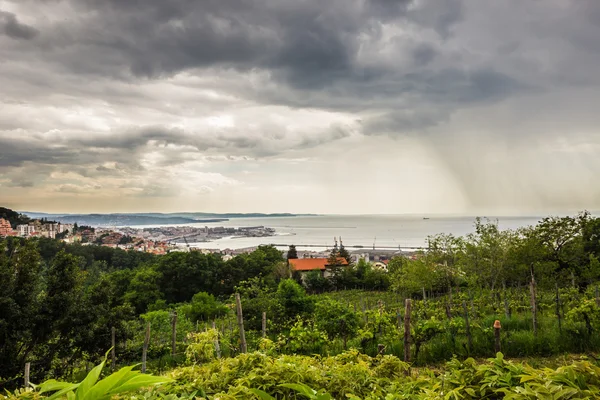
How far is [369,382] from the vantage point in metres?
1.63

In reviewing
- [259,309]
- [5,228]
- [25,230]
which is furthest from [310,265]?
[25,230]

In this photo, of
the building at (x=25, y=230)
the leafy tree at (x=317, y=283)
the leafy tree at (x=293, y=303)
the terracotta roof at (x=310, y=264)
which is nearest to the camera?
the leafy tree at (x=293, y=303)

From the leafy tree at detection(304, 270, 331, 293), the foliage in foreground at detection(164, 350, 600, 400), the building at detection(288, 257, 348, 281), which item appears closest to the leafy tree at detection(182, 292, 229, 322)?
the leafy tree at detection(304, 270, 331, 293)

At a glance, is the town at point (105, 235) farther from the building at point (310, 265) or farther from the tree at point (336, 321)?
the tree at point (336, 321)

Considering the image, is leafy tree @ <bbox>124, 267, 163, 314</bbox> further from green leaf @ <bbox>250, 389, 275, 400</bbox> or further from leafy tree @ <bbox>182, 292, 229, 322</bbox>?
green leaf @ <bbox>250, 389, 275, 400</bbox>

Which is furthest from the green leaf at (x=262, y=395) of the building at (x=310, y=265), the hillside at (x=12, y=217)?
the hillside at (x=12, y=217)

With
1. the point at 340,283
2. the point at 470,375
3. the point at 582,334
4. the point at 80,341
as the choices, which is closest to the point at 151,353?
the point at 80,341

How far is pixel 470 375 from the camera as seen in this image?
1.53m

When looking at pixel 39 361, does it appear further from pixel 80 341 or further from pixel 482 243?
pixel 482 243

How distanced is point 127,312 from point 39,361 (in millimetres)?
2962

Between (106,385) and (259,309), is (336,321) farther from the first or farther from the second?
(106,385)

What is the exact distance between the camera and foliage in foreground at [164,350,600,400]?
1.26m

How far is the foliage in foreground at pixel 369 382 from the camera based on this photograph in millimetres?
1263

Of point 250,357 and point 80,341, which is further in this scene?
point 80,341
